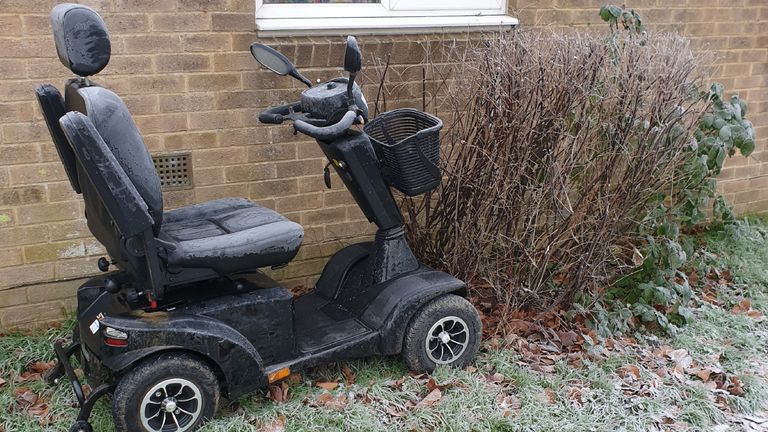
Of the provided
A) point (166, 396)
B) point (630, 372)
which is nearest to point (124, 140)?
point (166, 396)

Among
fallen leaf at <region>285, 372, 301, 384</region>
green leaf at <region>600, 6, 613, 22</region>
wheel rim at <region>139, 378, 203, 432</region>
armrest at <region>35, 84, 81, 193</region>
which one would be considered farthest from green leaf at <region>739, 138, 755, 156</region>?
armrest at <region>35, 84, 81, 193</region>

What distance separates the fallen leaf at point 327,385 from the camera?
3.46 m

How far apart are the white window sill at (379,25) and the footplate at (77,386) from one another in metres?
2.03

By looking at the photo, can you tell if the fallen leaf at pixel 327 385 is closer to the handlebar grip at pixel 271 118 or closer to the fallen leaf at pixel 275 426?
the fallen leaf at pixel 275 426

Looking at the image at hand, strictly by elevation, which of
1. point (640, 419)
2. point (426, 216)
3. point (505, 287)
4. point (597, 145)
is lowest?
point (640, 419)

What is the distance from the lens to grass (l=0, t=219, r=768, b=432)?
3.20 m

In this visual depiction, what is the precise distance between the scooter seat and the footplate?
0.61m

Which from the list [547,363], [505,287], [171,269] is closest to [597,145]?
[505,287]

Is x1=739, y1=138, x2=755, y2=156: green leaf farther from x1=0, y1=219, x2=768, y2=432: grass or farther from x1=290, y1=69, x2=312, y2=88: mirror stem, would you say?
x1=290, y1=69, x2=312, y2=88: mirror stem

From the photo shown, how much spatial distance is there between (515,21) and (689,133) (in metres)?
1.38

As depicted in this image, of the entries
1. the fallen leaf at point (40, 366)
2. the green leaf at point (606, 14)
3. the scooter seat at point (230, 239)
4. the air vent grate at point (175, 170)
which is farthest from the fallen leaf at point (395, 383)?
the green leaf at point (606, 14)

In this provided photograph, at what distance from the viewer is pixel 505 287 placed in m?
4.17

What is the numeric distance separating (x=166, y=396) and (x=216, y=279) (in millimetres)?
564

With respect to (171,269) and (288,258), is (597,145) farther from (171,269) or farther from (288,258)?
(171,269)
